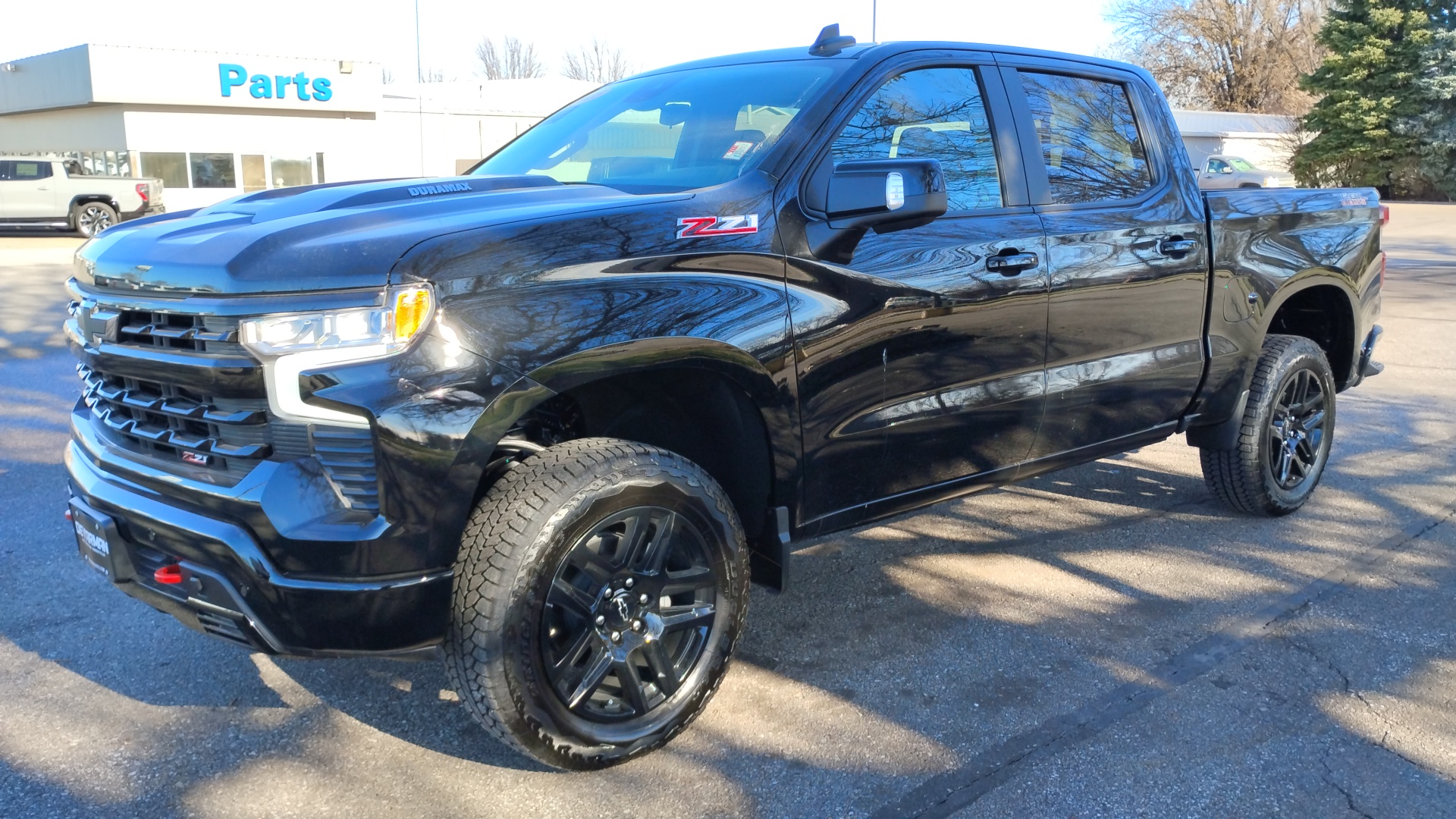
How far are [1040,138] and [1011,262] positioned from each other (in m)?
0.58

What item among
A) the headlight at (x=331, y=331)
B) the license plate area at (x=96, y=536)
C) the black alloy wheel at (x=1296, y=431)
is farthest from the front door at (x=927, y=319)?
the license plate area at (x=96, y=536)

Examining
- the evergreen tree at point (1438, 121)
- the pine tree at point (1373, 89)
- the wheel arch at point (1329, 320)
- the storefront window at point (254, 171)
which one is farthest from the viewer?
the pine tree at point (1373, 89)

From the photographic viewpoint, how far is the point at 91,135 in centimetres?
3303

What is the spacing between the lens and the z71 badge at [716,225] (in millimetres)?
3037

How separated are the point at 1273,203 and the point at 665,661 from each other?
3456 mm

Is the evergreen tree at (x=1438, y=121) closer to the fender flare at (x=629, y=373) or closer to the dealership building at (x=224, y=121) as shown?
the dealership building at (x=224, y=121)

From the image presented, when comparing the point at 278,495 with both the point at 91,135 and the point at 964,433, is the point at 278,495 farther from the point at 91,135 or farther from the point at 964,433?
the point at 91,135

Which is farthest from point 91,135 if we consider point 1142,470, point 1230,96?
point 1230,96

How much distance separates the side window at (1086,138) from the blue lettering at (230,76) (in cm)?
3271

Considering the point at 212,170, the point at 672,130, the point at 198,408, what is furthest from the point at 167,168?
the point at 198,408

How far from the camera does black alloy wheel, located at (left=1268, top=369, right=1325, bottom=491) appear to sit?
5086 millimetres

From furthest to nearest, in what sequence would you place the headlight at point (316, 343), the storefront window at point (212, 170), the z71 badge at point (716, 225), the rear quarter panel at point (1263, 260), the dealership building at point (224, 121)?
the storefront window at point (212, 170), the dealership building at point (224, 121), the rear quarter panel at point (1263, 260), the z71 badge at point (716, 225), the headlight at point (316, 343)

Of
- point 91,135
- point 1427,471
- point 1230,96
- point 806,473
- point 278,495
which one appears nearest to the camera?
point 278,495

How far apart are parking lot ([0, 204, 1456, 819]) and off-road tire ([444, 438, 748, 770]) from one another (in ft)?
0.64
